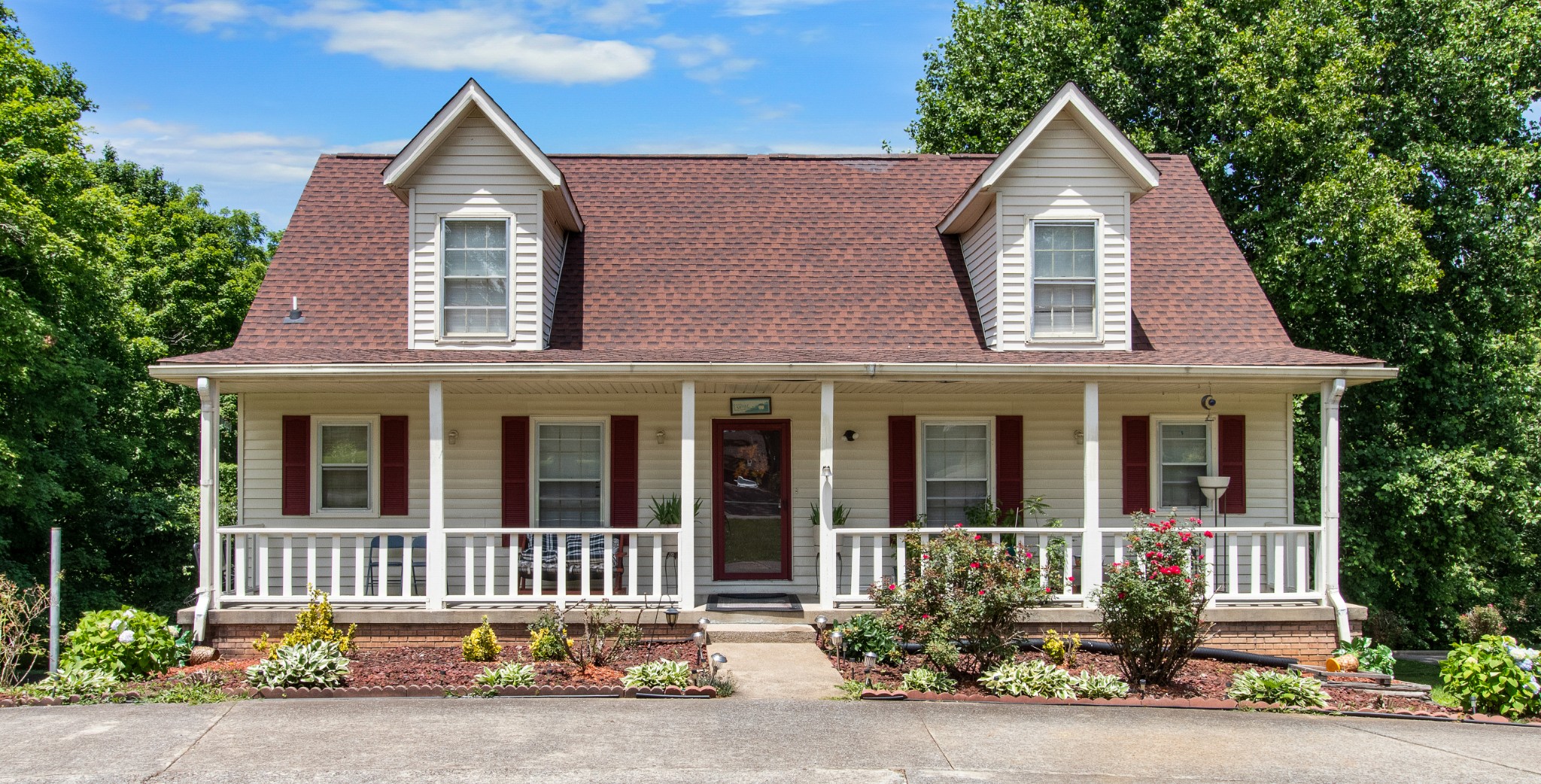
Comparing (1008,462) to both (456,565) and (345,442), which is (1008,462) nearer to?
(456,565)

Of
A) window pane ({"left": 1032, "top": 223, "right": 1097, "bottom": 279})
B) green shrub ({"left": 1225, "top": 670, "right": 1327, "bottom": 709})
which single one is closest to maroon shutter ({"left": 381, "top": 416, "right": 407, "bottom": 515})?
window pane ({"left": 1032, "top": 223, "right": 1097, "bottom": 279})

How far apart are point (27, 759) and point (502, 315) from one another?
21.9 feet

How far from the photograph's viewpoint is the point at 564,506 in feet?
41.7

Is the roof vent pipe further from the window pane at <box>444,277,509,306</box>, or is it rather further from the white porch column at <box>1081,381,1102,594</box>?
the white porch column at <box>1081,381,1102,594</box>

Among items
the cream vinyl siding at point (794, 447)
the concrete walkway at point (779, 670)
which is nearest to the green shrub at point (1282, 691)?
the concrete walkway at point (779, 670)

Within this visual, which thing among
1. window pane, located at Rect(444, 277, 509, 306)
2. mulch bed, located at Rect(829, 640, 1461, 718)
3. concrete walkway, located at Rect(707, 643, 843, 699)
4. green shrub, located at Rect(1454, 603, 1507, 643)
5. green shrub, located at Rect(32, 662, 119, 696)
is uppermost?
window pane, located at Rect(444, 277, 509, 306)

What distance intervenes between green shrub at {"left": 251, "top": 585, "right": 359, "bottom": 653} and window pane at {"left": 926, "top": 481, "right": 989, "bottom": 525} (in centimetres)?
662

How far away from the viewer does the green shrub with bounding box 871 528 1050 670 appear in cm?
909

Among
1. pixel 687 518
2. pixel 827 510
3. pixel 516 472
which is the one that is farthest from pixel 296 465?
pixel 827 510

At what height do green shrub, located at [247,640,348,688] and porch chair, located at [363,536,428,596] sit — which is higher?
porch chair, located at [363,536,428,596]

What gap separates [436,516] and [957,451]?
242 inches

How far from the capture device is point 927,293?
1338 cm

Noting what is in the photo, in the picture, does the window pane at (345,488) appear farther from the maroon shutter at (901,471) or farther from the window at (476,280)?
the maroon shutter at (901,471)

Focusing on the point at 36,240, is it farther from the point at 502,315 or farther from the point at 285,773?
the point at 285,773
